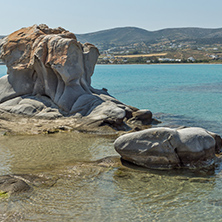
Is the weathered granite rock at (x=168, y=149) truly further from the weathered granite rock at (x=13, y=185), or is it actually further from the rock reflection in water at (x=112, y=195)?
the weathered granite rock at (x=13, y=185)

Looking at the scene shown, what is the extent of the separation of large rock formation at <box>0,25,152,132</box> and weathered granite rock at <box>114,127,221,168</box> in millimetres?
5963

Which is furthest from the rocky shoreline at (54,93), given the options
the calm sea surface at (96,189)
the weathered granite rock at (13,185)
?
the weathered granite rock at (13,185)

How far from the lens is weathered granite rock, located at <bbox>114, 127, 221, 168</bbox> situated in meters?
12.1

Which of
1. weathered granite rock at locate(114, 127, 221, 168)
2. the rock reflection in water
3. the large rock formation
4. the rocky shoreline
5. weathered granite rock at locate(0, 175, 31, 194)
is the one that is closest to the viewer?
the rock reflection in water

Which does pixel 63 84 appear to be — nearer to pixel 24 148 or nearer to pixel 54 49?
pixel 54 49

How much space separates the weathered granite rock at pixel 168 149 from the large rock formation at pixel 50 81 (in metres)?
5.96

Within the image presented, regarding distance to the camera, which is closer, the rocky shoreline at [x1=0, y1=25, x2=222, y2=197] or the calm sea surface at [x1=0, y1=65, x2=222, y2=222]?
the calm sea surface at [x1=0, y1=65, x2=222, y2=222]

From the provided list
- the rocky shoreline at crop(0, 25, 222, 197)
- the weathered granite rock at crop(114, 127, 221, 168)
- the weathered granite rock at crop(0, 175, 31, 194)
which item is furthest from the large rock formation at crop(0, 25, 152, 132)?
the weathered granite rock at crop(0, 175, 31, 194)

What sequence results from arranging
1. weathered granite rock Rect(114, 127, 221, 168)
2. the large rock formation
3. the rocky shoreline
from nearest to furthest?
weathered granite rock Rect(114, 127, 221, 168) → the rocky shoreline → the large rock formation

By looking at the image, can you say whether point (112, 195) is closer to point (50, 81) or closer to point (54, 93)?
point (54, 93)

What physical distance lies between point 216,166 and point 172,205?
3791 millimetres

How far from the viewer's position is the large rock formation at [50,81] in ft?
64.6

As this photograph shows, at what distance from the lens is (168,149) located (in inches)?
476

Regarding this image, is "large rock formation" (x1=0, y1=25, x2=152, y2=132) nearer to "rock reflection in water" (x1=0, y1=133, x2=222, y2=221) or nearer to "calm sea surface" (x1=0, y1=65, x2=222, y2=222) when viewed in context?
"calm sea surface" (x1=0, y1=65, x2=222, y2=222)
